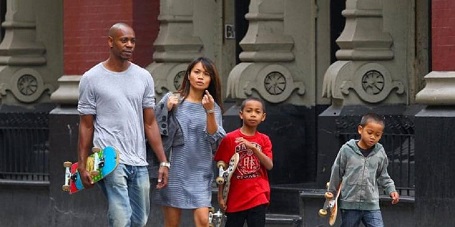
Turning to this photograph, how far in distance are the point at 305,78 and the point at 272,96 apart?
1.63ft

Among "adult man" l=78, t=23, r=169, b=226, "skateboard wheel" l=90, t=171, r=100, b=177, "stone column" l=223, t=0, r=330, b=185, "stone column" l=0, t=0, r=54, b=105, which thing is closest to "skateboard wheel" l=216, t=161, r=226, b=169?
"adult man" l=78, t=23, r=169, b=226

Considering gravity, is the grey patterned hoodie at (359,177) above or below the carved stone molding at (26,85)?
below

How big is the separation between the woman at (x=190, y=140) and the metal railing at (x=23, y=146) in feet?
25.7

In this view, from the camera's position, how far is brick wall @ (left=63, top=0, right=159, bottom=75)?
19.0 metres

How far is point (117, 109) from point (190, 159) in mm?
877

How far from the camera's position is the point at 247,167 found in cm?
1309

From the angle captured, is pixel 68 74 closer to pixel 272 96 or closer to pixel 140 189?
pixel 272 96

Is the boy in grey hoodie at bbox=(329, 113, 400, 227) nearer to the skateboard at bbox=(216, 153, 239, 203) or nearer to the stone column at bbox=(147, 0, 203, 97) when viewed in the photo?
the skateboard at bbox=(216, 153, 239, 203)

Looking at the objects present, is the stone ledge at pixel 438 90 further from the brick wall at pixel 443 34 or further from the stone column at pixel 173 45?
the stone column at pixel 173 45

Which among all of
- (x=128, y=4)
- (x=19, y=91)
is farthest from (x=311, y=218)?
(x=19, y=91)

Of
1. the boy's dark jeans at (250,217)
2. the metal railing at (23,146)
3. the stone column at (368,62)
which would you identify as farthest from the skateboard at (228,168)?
the metal railing at (23,146)

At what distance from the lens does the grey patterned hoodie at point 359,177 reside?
13258 millimetres

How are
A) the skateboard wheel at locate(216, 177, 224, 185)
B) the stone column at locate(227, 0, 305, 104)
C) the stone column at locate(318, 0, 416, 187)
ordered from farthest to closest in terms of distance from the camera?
the stone column at locate(227, 0, 305, 104) < the stone column at locate(318, 0, 416, 187) < the skateboard wheel at locate(216, 177, 224, 185)

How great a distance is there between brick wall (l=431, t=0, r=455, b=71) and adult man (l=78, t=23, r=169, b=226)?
4209mm
